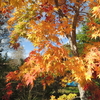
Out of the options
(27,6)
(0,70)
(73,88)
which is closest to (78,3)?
(27,6)

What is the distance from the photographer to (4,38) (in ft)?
69.7

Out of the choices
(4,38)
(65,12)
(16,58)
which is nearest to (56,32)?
(65,12)

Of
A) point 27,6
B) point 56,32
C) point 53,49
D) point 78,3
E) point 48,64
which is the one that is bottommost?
point 48,64

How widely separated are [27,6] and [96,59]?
8.87ft

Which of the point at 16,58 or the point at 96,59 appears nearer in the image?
the point at 96,59

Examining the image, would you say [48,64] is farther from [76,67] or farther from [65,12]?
[65,12]

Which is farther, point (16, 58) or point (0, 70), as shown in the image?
point (16, 58)

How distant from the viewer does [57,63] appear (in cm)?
289

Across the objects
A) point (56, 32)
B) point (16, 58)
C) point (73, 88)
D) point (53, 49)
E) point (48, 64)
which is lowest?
point (73, 88)

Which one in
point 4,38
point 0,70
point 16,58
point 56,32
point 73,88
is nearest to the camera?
point 56,32

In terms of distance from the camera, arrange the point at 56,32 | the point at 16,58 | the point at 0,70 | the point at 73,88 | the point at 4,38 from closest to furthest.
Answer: the point at 56,32 → the point at 0,70 → the point at 73,88 → the point at 4,38 → the point at 16,58

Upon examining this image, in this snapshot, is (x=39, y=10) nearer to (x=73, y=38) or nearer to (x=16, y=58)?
(x=73, y=38)

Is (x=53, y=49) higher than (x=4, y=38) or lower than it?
lower

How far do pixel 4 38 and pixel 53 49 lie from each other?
19878 millimetres
